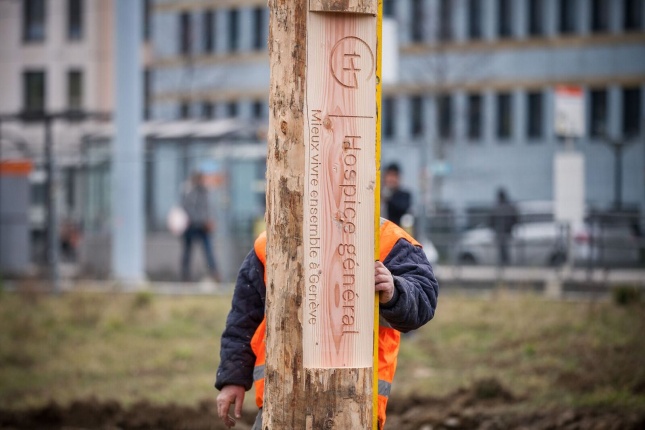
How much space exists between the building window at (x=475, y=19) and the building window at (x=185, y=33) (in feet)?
37.6

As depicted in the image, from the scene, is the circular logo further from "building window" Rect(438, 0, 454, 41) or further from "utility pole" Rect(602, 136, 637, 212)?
"building window" Rect(438, 0, 454, 41)

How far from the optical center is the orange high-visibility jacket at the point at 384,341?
152 inches

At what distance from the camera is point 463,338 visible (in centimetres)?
1291

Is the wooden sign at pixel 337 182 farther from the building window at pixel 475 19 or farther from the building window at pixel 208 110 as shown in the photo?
the building window at pixel 208 110

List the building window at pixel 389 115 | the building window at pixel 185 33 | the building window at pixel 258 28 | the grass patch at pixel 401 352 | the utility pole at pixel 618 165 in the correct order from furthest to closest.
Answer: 1. the building window at pixel 258 28
2. the building window at pixel 185 33
3. the building window at pixel 389 115
4. the utility pole at pixel 618 165
5. the grass patch at pixel 401 352

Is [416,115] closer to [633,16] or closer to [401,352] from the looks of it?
[633,16]

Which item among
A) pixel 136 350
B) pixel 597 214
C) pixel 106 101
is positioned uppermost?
pixel 106 101

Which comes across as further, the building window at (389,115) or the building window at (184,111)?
the building window at (184,111)

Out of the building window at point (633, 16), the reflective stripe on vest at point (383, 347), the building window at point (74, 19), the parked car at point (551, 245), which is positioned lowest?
the parked car at point (551, 245)

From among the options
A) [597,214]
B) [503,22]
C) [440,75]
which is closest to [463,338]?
[597,214]

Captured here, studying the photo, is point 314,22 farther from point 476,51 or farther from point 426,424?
point 476,51

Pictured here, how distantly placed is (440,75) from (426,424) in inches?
1453

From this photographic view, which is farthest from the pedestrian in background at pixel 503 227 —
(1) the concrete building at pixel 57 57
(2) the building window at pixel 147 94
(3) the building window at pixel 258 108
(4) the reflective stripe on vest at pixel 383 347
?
(2) the building window at pixel 147 94

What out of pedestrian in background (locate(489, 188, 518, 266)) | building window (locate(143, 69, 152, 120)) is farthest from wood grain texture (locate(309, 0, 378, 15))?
Answer: building window (locate(143, 69, 152, 120))
